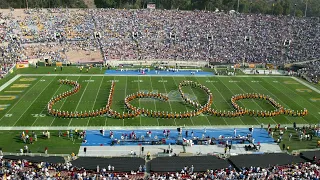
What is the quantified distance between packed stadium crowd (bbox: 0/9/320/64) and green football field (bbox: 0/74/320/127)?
470 inches

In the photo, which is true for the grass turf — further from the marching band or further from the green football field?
the marching band

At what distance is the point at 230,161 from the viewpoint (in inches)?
928

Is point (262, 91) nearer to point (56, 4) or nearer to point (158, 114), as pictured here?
point (158, 114)

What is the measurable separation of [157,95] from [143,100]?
5.84 feet

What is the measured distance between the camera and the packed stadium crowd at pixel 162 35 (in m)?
57.9

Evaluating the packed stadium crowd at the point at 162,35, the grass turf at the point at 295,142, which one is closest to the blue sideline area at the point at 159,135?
the grass turf at the point at 295,142

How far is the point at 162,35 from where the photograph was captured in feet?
214

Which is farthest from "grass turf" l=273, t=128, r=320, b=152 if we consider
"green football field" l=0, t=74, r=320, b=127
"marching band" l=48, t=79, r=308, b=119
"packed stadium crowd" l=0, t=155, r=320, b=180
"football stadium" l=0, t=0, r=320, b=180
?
"packed stadium crowd" l=0, t=155, r=320, b=180

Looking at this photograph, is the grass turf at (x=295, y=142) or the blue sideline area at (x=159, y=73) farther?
the blue sideline area at (x=159, y=73)

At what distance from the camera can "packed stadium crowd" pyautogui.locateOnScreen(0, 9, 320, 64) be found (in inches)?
2279

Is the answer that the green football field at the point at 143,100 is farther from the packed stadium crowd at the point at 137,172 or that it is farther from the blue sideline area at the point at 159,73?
the packed stadium crowd at the point at 137,172

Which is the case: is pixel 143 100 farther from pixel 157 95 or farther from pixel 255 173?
pixel 255 173

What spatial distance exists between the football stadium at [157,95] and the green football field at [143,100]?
0.17m

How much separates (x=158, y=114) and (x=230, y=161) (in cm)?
1051
